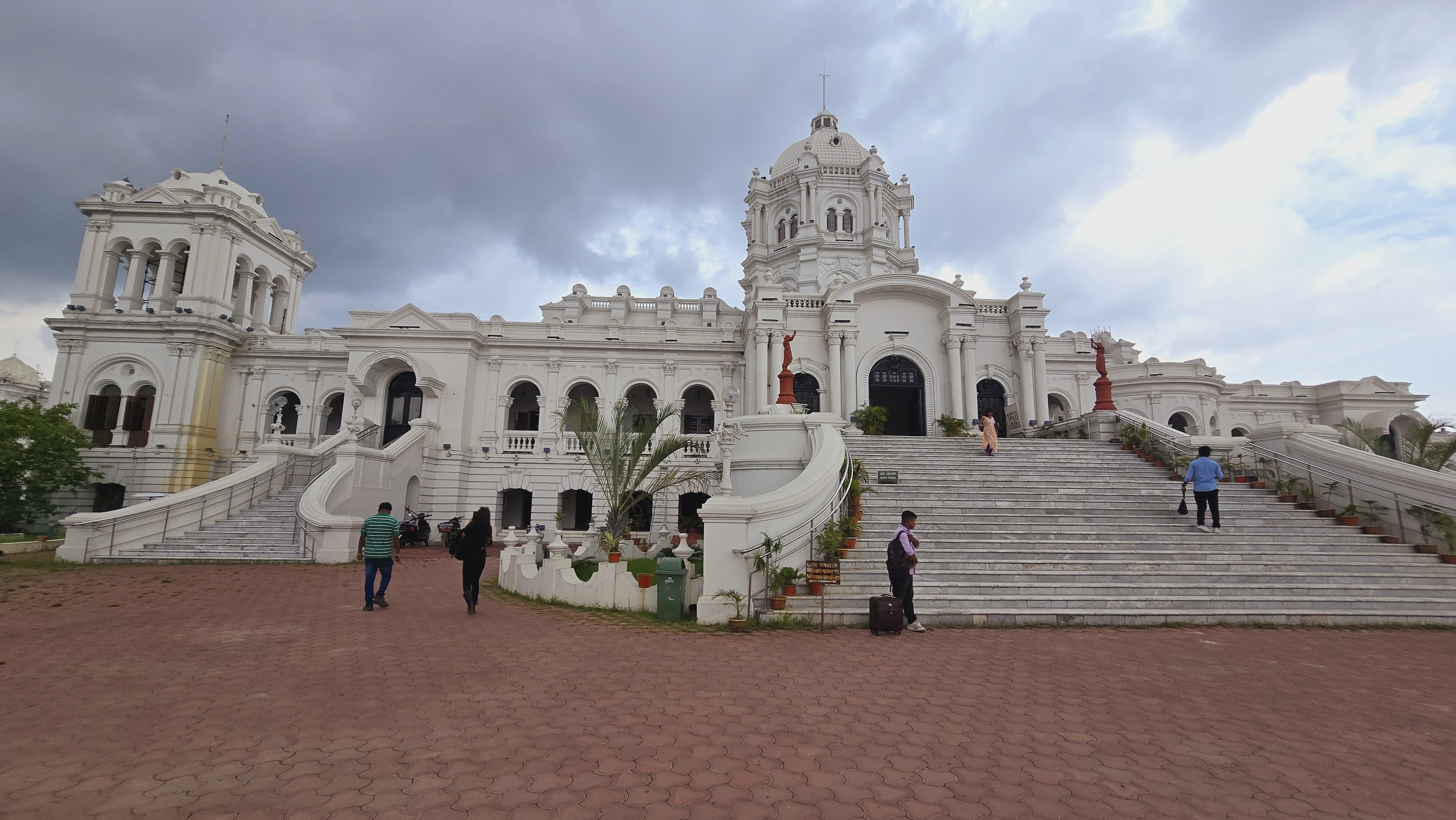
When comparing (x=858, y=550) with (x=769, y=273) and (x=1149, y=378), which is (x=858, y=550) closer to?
(x=769, y=273)

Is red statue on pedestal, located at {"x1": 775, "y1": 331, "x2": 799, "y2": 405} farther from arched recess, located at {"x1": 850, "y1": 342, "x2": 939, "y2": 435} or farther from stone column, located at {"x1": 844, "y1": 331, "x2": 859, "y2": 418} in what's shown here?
arched recess, located at {"x1": 850, "y1": 342, "x2": 939, "y2": 435}

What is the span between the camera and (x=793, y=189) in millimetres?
36812

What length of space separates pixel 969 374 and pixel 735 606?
1764 centimetres

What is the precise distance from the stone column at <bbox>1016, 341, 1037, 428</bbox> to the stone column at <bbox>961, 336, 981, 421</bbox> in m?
1.80

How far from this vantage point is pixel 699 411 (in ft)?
97.2

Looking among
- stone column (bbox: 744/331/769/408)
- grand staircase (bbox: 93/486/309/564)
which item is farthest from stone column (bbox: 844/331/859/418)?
grand staircase (bbox: 93/486/309/564)

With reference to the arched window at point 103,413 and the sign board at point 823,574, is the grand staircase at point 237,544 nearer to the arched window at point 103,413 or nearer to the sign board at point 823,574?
the sign board at point 823,574

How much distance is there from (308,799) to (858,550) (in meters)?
8.24

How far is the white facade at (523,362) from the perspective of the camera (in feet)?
78.5

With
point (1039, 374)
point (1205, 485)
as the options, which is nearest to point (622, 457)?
point (1205, 485)

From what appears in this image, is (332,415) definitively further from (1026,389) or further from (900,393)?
(1026,389)

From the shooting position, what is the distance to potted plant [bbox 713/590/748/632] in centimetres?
834

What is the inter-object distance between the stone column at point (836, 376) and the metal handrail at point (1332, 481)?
1049cm

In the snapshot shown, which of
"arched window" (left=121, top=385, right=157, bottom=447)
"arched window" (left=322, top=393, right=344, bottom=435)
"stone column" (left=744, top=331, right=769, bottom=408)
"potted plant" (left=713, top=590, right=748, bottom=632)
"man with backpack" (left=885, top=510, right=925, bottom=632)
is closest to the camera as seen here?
"man with backpack" (left=885, top=510, right=925, bottom=632)
